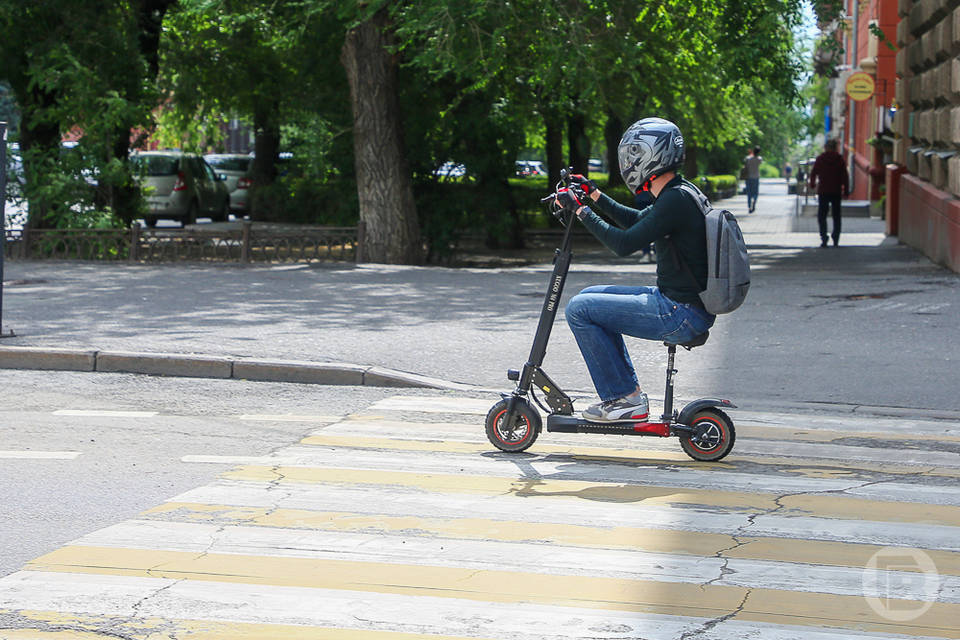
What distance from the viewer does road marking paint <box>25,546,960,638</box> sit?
4.47m

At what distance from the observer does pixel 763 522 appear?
569 centimetres

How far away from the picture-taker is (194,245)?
1914 cm

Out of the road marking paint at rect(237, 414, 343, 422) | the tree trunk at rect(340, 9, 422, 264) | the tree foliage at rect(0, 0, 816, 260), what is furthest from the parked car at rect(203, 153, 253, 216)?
the road marking paint at rect(237, 414, 343, 422)

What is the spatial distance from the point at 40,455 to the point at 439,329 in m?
5.48

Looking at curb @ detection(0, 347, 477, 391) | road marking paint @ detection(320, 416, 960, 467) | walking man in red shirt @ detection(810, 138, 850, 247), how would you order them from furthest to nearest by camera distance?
walking man in red shirt @ detection(810, 138, 850, 247) → curb @ detection(0, 347, 477, 391) → road marking paint @ detection(320, 416, 960, 467)

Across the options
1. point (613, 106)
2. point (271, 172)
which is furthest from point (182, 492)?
point (271, 172)

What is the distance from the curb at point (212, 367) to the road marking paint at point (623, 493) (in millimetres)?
2905

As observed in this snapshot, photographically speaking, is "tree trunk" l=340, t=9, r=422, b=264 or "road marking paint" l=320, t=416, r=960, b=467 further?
"tree trunk" l=340, t=9, r=422, b=264

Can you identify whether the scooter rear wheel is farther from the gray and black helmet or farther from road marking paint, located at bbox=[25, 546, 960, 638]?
road marking paint, located at bbox=[25, 546, 960, 638]

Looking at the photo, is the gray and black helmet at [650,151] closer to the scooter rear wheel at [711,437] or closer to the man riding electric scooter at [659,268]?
the man riding electric scooter at [659,268]

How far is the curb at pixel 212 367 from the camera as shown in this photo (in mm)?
9680

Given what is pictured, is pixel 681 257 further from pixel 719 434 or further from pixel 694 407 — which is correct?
pixel 719 434

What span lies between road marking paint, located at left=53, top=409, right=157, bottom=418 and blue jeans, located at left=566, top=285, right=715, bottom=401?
308 cm

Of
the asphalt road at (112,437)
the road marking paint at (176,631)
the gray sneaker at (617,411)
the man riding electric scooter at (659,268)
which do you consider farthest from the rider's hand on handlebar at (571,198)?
the road marking paint at (176,631)
